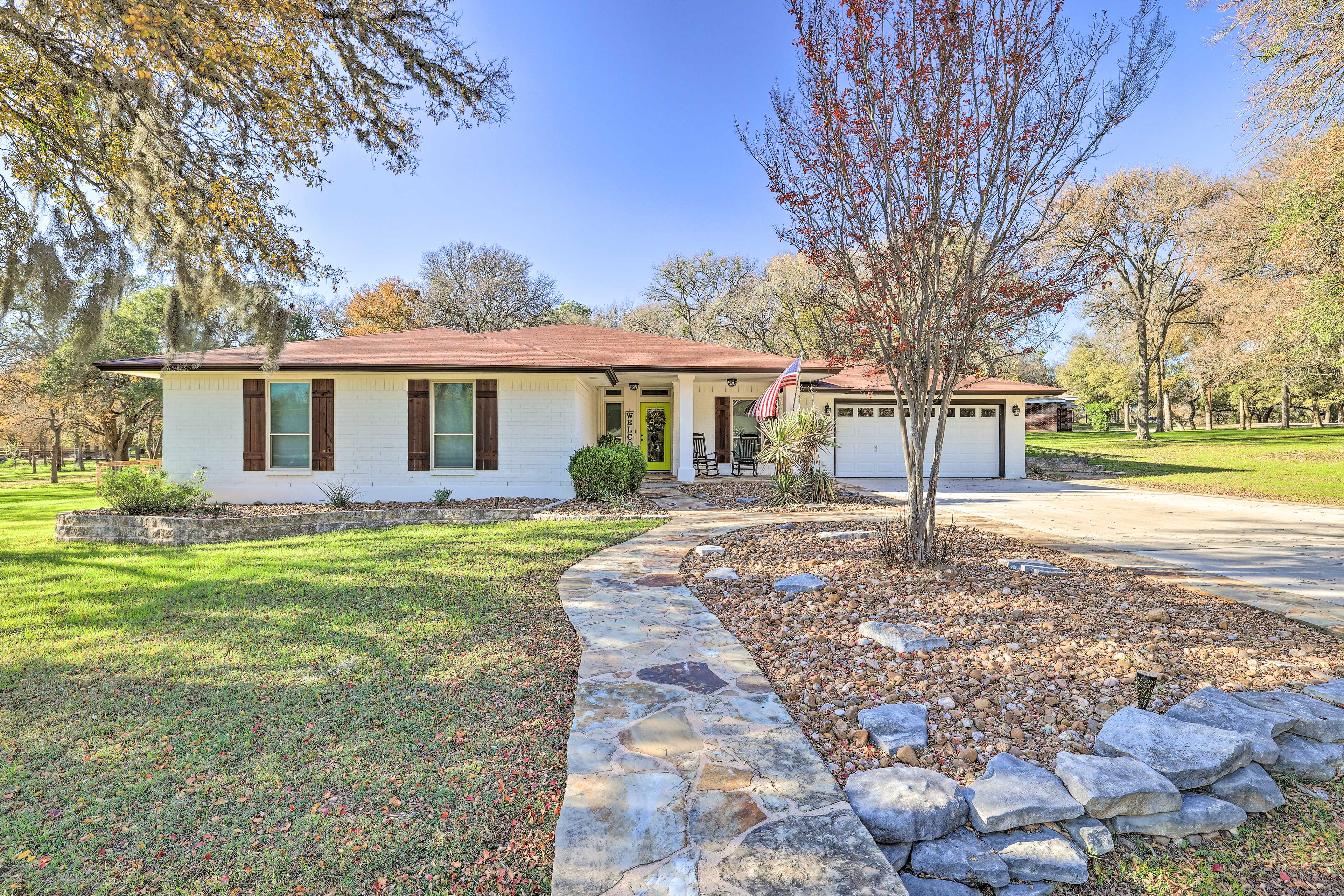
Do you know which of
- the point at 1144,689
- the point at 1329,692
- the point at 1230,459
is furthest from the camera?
the point at 1230,459

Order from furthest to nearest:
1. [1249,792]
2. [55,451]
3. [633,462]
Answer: [55,451] → [633,462] → [1249,792]

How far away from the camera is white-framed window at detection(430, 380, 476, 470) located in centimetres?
1061

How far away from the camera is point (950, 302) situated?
4.50 metres

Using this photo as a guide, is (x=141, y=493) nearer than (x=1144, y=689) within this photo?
No

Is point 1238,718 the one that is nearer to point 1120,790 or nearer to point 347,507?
point 1120,790

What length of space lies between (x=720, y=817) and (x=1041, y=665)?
2101 mm

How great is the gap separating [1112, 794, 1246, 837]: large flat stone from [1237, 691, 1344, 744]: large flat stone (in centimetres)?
71

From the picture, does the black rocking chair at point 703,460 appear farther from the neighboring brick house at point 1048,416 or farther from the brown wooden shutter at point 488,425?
the neighboring brick house at point 1048,416

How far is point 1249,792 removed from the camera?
213cm

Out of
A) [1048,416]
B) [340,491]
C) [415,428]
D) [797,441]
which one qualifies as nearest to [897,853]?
[797,441]

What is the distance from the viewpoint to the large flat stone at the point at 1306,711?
2412 millimetres

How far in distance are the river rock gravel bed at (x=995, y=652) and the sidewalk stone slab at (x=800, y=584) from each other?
0.23 ft

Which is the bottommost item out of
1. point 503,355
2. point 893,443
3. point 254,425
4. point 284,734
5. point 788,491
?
point 284,734

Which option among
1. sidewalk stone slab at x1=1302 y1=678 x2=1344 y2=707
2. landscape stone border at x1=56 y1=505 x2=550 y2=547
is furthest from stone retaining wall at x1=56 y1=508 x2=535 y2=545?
sidewalk stone slab at x1=1302 y1=678 x2=1344 y2=707
